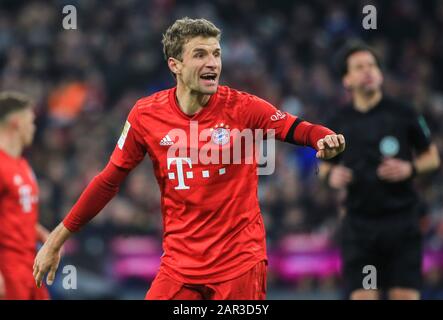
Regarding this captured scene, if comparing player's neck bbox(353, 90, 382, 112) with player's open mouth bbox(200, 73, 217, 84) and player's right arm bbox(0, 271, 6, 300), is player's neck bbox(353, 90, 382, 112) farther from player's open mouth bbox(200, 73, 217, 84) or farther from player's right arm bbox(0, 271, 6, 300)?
player's right arm bbox(0, 271, 6, 300)

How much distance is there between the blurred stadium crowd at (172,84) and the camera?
11156 mm

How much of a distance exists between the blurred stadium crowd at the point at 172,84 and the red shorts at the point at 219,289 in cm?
555

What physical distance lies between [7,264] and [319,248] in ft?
17.0

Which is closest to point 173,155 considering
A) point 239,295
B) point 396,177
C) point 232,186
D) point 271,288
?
→ point 232,186

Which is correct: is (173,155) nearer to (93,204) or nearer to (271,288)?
(93,204)

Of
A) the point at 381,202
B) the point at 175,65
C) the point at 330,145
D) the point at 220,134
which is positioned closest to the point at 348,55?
the point at 381,202

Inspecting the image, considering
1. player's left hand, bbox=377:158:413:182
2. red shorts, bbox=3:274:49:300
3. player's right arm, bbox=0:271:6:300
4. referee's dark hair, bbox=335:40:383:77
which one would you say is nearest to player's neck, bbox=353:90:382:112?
referee's dark hair, bbox=335:40:383:77

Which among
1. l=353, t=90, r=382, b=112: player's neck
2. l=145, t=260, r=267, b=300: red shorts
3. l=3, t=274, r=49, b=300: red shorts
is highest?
l=353, t=90, r=382, b=112: player's neck

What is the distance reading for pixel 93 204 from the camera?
542cm

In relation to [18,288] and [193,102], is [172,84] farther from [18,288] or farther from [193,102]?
[193,102]

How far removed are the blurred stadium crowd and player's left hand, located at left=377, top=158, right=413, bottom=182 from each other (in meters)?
4.26

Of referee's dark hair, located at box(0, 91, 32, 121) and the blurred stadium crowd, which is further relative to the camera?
the blurred stadium crowd

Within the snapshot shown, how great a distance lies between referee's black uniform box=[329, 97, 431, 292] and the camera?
22.6 feet

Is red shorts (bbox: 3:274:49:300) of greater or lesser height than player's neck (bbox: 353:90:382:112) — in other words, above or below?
below
